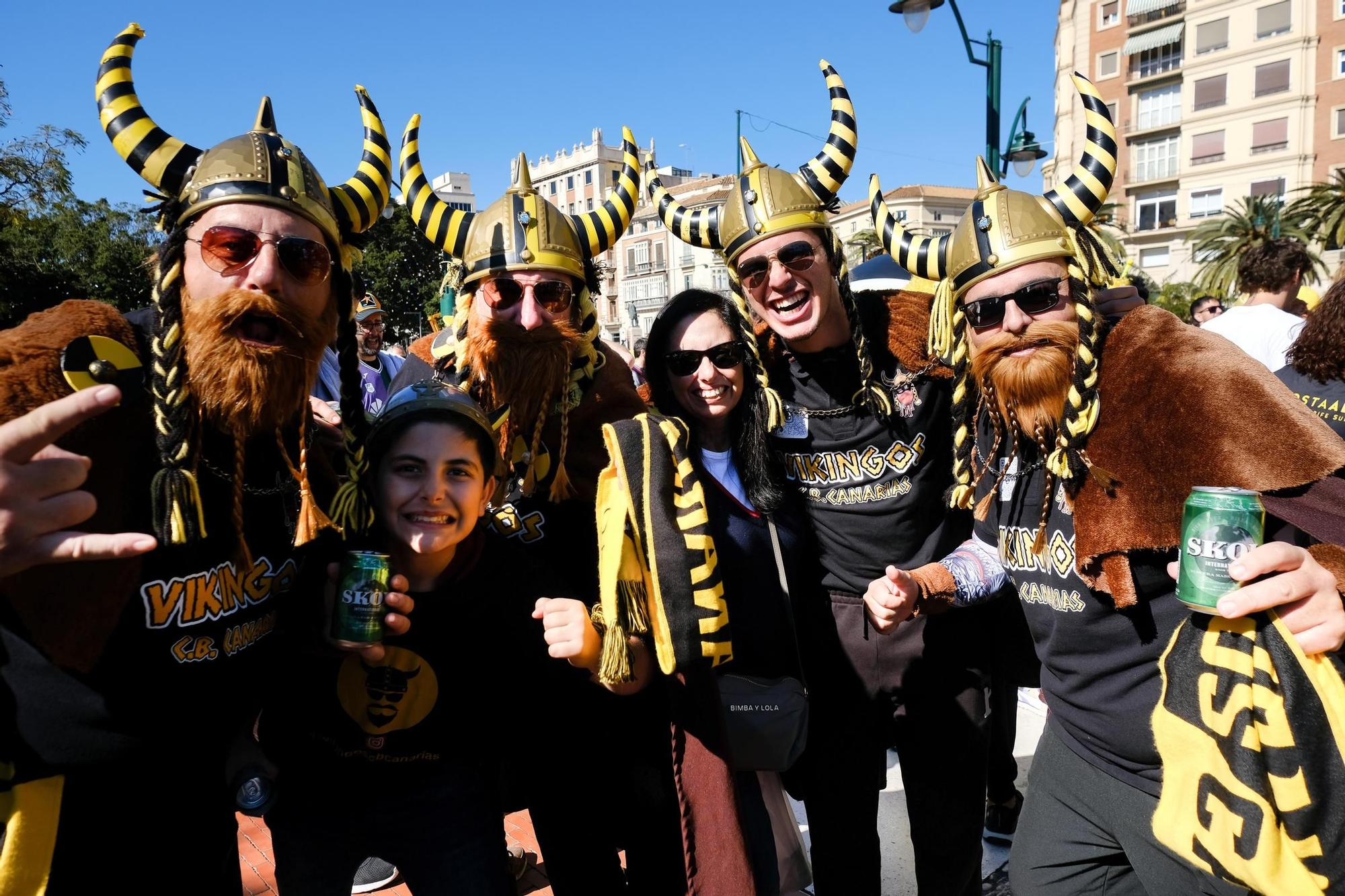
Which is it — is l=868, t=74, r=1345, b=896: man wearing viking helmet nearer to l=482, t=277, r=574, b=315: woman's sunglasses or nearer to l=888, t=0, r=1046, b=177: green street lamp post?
l=482, t=277, r=574, b=315: woman's sunglasses

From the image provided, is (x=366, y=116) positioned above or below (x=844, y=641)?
above

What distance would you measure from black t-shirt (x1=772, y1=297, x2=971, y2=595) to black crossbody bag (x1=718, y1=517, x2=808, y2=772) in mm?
592

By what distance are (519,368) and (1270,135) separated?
152ft

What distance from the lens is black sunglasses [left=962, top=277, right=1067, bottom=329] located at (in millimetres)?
2379

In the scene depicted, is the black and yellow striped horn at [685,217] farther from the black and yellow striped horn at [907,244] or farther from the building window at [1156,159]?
the building window at [1156,159]

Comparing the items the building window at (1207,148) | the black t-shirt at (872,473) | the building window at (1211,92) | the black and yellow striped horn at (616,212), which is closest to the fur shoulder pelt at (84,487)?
the black and yellow striped horn at (616,212)

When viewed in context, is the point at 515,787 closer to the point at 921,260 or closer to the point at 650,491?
the point at 650,491

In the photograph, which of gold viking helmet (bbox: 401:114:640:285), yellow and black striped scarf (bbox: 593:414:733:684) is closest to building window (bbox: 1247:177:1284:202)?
gold viking helmet (bbox: 401:114:640:285)

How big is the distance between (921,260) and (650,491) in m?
1.38

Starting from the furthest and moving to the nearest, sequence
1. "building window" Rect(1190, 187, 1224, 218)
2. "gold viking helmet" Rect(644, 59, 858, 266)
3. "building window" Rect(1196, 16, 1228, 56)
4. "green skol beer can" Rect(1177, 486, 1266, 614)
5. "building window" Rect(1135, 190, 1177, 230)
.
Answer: "building window" Rect(1135, 190, 1177, 230) < "building window" Rect(1190, 187, 1224, 218) < "building window" Rect(1196, 16, 1228, 56) < "gold viking helmet" Rect(644, 59, 858, 266) < "green skol beer can" Rect(1177, 486, 1266, 614)

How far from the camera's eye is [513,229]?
122 inches

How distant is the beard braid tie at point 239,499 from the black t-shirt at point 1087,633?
2210 mm

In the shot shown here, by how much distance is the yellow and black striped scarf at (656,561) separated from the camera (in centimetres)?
236

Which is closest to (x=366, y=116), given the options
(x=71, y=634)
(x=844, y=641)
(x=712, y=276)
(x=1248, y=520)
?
(x=71, y=634)
